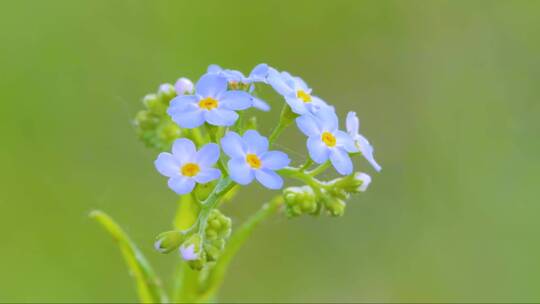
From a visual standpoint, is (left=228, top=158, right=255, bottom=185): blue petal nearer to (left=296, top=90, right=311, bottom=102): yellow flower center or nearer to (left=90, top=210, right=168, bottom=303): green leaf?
(left=296, top=90, right=311, bottom=102): yellow flower center

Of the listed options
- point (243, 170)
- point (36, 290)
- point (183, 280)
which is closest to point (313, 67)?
point (36, 290)

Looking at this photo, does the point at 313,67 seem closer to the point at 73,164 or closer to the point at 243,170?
the point at 73,164

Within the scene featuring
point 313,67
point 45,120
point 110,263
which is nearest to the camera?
point 110,263

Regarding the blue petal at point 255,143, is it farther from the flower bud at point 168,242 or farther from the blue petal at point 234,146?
the flower bud at point 168,242

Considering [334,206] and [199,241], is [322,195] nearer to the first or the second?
[334,206]

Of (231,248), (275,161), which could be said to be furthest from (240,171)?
(231,248)
